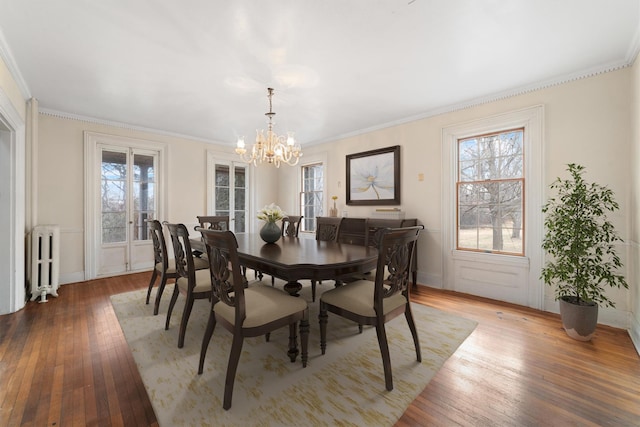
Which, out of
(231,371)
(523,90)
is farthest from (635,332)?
(231,371)

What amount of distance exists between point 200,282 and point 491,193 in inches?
143

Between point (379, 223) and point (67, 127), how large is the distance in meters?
4.96

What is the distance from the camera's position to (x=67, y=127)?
406cm

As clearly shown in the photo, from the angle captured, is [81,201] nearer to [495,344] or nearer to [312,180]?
[312,180]

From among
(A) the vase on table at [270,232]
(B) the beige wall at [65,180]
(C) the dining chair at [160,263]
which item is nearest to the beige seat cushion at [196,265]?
(C) the dining chair at [160,263]

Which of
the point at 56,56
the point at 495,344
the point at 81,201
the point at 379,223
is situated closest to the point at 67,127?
the point at 81,201

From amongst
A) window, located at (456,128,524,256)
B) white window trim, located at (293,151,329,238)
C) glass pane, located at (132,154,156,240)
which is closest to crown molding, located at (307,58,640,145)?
window, located at (456,128,524,256)

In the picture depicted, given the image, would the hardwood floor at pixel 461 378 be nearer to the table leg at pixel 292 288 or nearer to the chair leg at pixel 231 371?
the chair leg at pixel 231 371

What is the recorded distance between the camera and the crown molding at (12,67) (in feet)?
7.59

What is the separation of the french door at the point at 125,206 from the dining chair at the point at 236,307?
3.73 meters

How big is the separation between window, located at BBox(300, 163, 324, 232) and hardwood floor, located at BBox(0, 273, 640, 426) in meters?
3.68

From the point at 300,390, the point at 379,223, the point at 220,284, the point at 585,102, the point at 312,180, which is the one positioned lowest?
the point at 300,390

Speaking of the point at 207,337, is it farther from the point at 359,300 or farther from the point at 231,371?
the point at 359,300

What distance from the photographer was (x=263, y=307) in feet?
5.88
